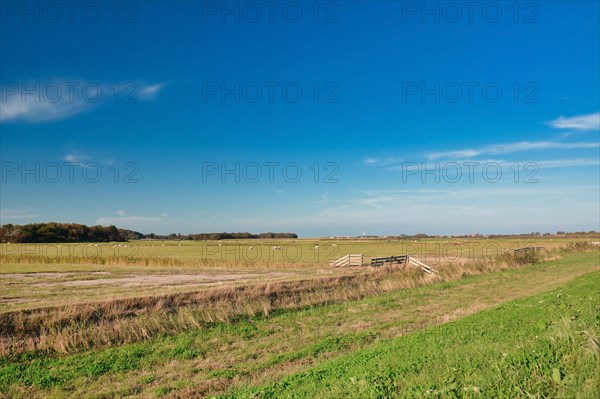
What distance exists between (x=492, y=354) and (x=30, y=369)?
13.1 meters

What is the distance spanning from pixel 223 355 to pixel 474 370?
10.2 metres

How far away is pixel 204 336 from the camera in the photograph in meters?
17.2

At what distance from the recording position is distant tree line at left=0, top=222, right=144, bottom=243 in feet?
397

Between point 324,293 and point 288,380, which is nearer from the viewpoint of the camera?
point 288,380

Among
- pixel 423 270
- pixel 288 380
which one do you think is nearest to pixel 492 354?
pixel 288 380

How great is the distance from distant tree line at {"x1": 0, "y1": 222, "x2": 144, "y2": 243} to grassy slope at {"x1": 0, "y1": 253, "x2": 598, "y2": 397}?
127244 millimetres

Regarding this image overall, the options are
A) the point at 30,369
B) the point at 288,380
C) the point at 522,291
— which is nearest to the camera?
the point at 288,380

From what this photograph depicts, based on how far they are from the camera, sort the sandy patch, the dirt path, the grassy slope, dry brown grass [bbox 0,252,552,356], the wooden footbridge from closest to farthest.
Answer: the grassy slope < the dirt path < dry brown grass [bbox 0,252,552,356] < the sandy patch < the wooden footbridge

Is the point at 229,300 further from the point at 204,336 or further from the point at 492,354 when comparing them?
the point at 492,354

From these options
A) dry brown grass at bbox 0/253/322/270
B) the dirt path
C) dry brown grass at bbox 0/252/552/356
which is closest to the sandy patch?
dry brown grass at bbox 0/252/552/356

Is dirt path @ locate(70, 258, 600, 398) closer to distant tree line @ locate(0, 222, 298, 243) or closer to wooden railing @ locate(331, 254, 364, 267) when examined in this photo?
wooden railing @ locate(331, 254, 364, 267)

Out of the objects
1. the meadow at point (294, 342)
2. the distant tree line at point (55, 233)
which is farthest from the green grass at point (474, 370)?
the distant tree line at point (55, 233)

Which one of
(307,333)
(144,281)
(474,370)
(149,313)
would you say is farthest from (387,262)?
A: (474,370)

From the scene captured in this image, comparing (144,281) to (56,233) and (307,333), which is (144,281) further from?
(56,233)
